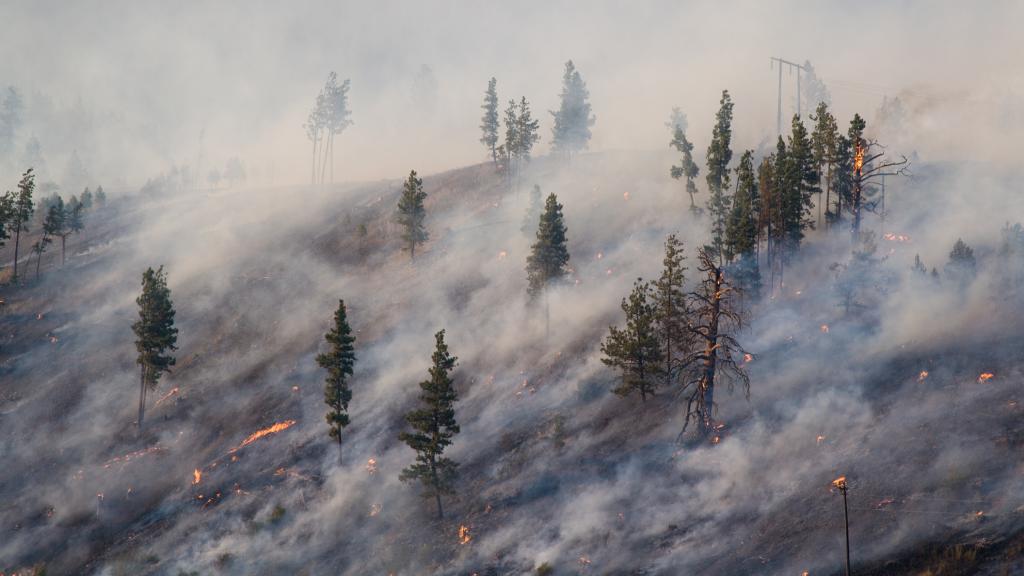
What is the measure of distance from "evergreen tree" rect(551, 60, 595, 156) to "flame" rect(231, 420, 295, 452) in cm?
7059

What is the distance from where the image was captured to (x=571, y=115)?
4269 inches

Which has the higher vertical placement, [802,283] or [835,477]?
[802,283]

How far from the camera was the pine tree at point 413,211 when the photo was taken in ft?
249

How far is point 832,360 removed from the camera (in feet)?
143

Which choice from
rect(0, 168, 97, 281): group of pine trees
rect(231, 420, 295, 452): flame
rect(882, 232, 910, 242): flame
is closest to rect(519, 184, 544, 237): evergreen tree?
rect(231, 420, 295, 452): flame

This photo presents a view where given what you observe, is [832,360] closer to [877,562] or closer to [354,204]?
[877,562]

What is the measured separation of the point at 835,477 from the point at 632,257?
132ft

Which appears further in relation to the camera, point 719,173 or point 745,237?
point 719,173

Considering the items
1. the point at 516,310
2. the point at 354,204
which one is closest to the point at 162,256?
the point at 354,204

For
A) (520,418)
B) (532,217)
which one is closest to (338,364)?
(520,418)

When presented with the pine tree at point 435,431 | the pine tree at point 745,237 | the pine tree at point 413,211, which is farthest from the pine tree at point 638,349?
the pine tree at point 413,211

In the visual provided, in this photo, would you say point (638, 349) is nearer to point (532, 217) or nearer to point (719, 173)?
point (719, 173)

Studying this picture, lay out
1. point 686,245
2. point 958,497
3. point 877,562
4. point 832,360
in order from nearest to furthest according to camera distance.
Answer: point 877,562 < point 958,497 < point 832,360 < point 686,245

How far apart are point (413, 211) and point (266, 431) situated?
32100mm
